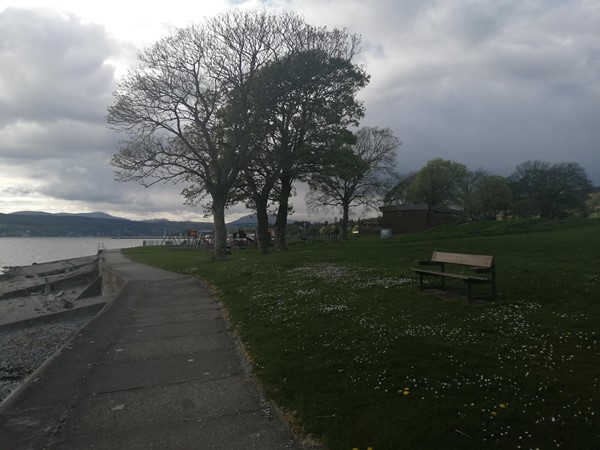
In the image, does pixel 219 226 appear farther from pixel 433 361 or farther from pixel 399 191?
pixel 399 191

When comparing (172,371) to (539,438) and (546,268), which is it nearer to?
(539,438)

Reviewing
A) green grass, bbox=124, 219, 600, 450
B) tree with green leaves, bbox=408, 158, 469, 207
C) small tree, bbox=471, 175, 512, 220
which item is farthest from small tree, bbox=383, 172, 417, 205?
green grass, bbox=124, 219, 600, 450

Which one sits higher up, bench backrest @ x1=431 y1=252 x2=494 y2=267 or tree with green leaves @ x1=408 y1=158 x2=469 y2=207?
tree with green leaves @ x1=408 y1=158 x2=469 y2=207

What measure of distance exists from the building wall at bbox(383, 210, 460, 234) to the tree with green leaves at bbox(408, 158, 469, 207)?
14.1 m

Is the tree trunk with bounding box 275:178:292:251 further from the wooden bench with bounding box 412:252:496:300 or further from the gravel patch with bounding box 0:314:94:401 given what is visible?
the wooden bench with bounding box 412:252:496:300

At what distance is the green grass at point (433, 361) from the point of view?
438 cm

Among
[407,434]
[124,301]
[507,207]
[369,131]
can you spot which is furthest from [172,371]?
[507,207]

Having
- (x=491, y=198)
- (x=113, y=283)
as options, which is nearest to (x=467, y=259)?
(x=113, y=283)

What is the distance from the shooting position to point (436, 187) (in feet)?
253

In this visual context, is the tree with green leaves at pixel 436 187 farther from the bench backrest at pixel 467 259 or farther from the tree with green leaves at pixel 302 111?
the bench backrest at pixel 467 259

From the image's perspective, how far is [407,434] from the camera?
14.2 ft

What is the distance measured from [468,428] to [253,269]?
14.7 metres

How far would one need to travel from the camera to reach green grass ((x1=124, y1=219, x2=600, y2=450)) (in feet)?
14.4

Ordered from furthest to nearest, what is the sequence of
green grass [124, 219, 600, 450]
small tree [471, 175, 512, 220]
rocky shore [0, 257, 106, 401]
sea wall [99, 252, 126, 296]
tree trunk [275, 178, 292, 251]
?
1. small tree [471, 175, 512, 220]
2. tree trunk [275, 178, 292, 251]
3. sea wall [99, 252, 126, 296]
4. rocky shore [0, 257, 106, 401]
5. green grass [124, 219, 600, 450]
